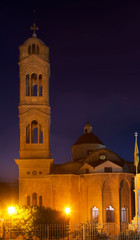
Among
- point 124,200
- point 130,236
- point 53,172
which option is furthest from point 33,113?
point 130,236

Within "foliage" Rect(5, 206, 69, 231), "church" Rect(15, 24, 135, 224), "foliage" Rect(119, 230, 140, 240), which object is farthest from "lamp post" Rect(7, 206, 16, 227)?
"church" Rect(15, 24, 135, 224)

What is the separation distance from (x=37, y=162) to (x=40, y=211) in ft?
40.9

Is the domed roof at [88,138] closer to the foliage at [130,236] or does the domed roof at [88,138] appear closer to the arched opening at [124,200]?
the arched opening at [124,200]

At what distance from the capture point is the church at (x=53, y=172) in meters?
45.4

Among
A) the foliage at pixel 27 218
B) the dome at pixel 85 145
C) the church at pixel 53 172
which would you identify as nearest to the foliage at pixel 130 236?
the foliage at pixel 27 218

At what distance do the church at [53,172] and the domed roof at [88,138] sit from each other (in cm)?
794

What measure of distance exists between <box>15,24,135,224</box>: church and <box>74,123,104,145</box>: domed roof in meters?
7.94

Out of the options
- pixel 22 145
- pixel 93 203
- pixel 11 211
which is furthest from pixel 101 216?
pixel 11 211

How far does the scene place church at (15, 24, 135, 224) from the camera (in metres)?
45.4

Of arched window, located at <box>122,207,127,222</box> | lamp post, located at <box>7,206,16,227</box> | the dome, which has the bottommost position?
arched window, located at <box>122,207,127,222</box>

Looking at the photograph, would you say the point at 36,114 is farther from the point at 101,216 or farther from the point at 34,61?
the point at 101,216

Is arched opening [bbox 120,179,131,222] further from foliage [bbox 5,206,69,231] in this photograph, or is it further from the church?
foliage [bbox 5,206,69,231]

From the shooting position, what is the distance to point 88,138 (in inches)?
2277

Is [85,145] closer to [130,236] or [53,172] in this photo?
[53,172]
